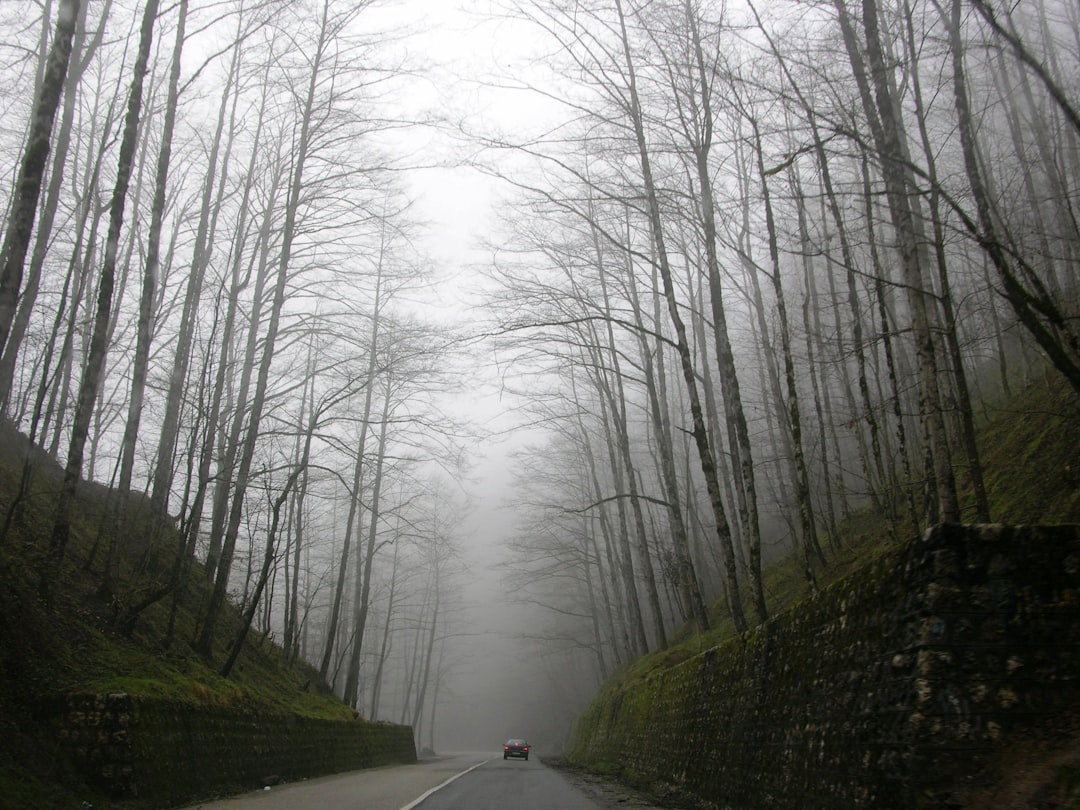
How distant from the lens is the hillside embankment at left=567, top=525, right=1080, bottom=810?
3428mm

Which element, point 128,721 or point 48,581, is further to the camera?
point 48,581

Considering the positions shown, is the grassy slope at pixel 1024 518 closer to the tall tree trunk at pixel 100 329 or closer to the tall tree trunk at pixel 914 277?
the tall tree trunk at pixel 914 277

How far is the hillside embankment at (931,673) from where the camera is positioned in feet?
11.2

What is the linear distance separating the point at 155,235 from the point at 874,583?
11004 millimetres

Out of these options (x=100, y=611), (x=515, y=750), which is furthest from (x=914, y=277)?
(x=515, y=750)

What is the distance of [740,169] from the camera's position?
15578 mm

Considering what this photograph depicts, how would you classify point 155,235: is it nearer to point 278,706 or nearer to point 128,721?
point 128,721

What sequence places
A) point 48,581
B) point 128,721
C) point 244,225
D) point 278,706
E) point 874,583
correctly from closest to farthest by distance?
1. point 874,583
2. point 128,721
3. point 48,581
4. point 278,706
5. point 244,225

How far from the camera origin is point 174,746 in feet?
24.2

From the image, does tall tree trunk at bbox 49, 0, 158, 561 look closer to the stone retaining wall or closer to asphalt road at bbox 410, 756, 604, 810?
the stone retaining wall

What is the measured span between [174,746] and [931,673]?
7.34m

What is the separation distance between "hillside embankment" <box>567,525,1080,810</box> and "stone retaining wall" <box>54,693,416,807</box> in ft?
18.5

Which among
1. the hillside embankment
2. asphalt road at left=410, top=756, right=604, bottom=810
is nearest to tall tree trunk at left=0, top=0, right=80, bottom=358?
asphalt road at left=410, top=756, right=604, bottom=810

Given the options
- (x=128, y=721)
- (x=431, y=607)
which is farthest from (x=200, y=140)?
(x=431, y=607)
